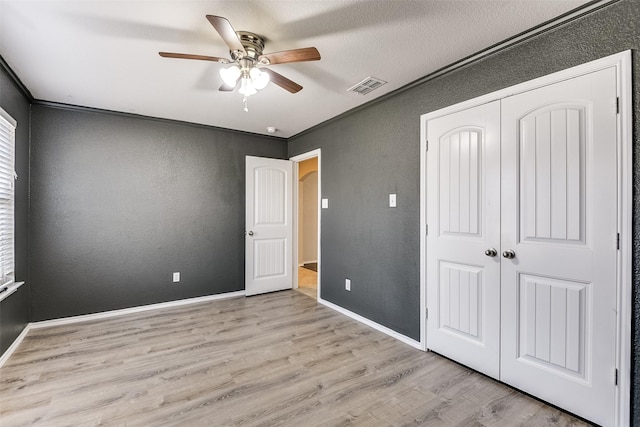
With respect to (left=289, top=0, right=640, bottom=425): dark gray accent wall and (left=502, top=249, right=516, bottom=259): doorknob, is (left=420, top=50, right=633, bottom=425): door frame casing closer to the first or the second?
(left=289, top=0, right=640, bottom=425): dark gray accent wall

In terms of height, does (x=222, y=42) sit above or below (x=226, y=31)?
above

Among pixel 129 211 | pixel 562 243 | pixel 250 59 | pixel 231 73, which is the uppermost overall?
pixel 250 59

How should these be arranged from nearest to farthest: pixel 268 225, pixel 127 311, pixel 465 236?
pixel 465 236 → pixel 127 311 → pixel 268 225

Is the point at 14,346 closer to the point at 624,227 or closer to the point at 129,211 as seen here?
the point at 129,211

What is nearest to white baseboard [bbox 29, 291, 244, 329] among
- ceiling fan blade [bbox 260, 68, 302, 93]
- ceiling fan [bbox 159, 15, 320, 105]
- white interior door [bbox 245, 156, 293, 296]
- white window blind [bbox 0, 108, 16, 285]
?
white interior door [bbox 245, 156, 293, 296]

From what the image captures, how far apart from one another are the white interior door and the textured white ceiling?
158 cm

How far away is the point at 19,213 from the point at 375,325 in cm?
373

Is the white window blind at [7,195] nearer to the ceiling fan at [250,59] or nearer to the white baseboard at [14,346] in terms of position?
the white baseboard at [14,346]

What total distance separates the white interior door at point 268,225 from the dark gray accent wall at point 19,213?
2353mm

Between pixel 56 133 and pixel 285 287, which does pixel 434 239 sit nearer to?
pixel 285 287

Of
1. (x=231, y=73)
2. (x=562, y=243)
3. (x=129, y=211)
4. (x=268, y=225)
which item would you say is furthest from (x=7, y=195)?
(x=562, y=243)

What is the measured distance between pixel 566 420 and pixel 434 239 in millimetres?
1381

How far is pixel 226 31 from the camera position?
1.62 meters

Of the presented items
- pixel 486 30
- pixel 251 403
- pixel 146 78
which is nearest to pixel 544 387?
pixel 251 403
